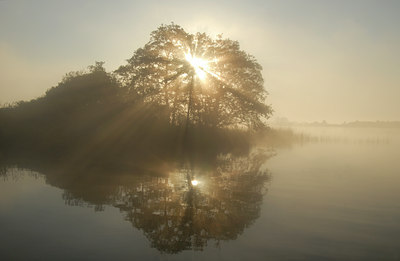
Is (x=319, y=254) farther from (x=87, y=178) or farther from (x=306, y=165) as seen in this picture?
(x=306, y=165)

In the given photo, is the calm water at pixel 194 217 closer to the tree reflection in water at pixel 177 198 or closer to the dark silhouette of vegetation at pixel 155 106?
the tree reflection in water at pixel 177 198

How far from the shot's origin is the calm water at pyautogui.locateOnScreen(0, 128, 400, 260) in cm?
1031

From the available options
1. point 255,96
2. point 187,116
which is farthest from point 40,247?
point 255,96

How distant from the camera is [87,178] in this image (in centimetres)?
2088

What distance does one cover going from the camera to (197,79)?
48.0m

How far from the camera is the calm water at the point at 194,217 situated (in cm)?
1031

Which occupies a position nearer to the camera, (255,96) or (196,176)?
(196,176)

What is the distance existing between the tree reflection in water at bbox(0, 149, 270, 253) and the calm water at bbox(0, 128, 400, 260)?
47mm

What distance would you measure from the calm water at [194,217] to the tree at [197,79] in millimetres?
24225

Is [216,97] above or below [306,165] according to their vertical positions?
above

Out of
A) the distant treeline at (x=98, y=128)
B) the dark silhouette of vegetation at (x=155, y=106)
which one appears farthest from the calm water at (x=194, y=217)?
the dark silhouette of vegetation at (x=155, y=106)

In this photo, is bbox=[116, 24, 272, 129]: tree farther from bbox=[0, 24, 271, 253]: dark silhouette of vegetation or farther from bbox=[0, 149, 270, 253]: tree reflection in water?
bbox=[0, 149, 270, 253]: tree reflection in water

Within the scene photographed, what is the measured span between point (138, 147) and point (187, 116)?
35.1ft

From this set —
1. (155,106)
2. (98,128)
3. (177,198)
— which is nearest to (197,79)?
(155,106)
